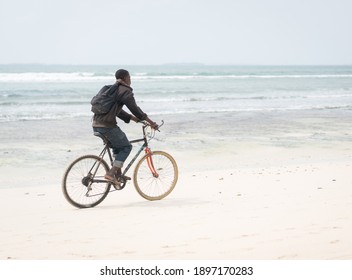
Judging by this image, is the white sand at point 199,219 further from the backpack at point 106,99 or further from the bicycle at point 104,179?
the backpack at point 106,99

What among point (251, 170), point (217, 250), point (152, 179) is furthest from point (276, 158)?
point (217, 250)

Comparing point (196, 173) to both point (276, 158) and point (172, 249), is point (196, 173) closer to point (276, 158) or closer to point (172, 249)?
point (276, 158)

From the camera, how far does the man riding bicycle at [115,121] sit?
647cm

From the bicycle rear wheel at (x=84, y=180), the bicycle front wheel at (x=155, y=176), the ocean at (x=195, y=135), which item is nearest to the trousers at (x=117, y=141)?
the bicycle rear wheel at (x=84, y=180)

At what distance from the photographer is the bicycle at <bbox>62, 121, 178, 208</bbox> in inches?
264

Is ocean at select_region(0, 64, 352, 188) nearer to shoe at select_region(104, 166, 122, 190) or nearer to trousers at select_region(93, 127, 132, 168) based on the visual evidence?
shoe at select_region(104, 166, 122, 190)

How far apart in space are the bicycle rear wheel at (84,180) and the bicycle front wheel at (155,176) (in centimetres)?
51

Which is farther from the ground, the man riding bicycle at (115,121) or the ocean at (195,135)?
the man riding bicycle at (115,121)

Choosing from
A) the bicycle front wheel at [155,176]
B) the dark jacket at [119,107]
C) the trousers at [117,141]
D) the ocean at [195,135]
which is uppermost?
the dark jacket at [119,107]

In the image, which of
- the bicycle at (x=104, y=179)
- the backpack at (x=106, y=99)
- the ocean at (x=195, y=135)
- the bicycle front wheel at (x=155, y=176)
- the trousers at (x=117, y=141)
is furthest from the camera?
the ocean at (x=195, y=135)

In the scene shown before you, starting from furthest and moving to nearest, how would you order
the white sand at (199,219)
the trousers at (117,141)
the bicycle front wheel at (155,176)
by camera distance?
the bicycle front wheel at (155,176)
the trousers at (117,141)
the white sand at (199,219)

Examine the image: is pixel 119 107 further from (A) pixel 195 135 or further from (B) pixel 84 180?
(A) pixel 195 135

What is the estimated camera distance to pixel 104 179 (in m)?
6.89

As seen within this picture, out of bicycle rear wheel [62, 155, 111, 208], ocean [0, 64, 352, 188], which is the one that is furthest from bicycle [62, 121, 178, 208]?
ocean [0, 64, 352, 188]
